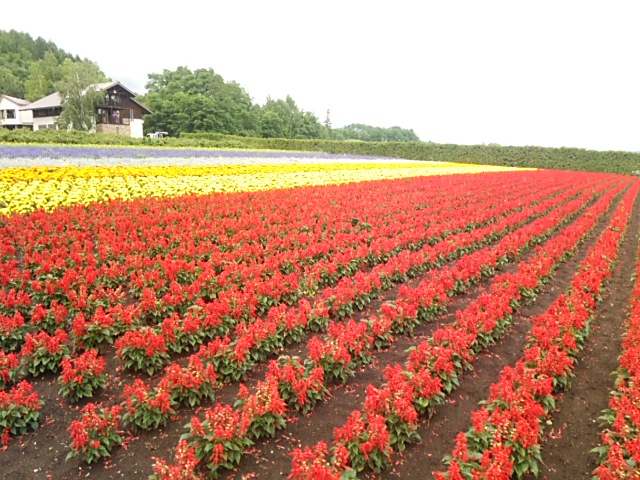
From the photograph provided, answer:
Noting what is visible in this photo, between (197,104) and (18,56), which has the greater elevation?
(18,56)

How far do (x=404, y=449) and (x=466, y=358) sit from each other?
198cm

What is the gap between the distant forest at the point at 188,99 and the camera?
65312 millimetres

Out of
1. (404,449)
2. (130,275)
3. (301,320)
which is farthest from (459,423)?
(130,275)

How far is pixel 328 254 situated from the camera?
9.55m

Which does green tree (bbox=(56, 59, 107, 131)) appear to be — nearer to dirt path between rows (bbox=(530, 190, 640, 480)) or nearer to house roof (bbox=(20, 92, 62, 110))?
house roof (bbox=(20, 92, 62, 110))

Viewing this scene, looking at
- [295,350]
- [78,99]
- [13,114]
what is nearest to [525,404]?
[295,350]

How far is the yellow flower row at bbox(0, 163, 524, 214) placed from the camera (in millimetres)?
11312

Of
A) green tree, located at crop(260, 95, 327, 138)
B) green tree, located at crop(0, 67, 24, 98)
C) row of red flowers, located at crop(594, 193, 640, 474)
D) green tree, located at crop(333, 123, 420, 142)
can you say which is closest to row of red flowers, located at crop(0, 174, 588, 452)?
row of red flowers, located at crop(594, 193, 640, 474)

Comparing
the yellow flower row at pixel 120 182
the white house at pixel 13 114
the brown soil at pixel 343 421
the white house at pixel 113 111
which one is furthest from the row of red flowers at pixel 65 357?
the white house at pixel 13 114

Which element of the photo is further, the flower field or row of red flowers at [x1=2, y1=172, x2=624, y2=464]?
row of red flowers at [x1=2, y1=172, x2=624, y2=464]

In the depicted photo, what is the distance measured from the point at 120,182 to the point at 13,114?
76.6 m

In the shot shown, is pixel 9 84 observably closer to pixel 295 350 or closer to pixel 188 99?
pixel 188 99

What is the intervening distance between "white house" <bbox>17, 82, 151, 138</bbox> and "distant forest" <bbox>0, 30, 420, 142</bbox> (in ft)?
10.7

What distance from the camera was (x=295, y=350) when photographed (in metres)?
6.01
